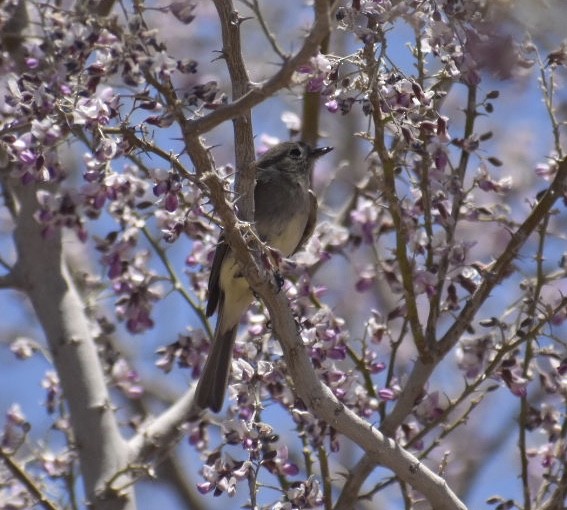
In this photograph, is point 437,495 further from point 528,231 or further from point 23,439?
point 23,439

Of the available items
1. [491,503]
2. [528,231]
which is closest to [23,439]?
[491,503]

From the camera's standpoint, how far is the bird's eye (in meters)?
6.05

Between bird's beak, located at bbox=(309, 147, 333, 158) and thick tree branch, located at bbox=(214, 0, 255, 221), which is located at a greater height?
bird's beak, located at bbox=(309, 147, 333, 158)

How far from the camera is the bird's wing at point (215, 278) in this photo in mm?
5086

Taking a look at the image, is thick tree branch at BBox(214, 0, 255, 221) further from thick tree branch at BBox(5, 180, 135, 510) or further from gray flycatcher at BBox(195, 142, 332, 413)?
thick tree branch at BBox(5, 180, 135, 510)

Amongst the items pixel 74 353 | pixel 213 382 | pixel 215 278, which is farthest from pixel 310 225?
pixel 74 353

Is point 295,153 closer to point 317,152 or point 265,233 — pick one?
point 317,152

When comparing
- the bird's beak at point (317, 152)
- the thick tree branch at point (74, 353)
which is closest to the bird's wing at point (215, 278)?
the thick tree branch at point (74, 353)

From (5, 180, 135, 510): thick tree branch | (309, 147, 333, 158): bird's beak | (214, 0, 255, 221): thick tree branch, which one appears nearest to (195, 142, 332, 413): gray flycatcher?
(309, 147, 333, 158): bird's beak

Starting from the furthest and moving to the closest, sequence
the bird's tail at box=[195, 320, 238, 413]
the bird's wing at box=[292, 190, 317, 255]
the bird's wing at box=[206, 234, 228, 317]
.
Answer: the bird's wing at box=[292, 190, 317, 255] < the bird's wing at box=[206, 234, 228, 317] < the bird's tail at box=[195, 320, 238, 413]

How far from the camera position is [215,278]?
5.11m

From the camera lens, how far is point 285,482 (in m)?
4.56

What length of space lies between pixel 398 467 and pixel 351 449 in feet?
15.7

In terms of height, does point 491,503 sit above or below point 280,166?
below
